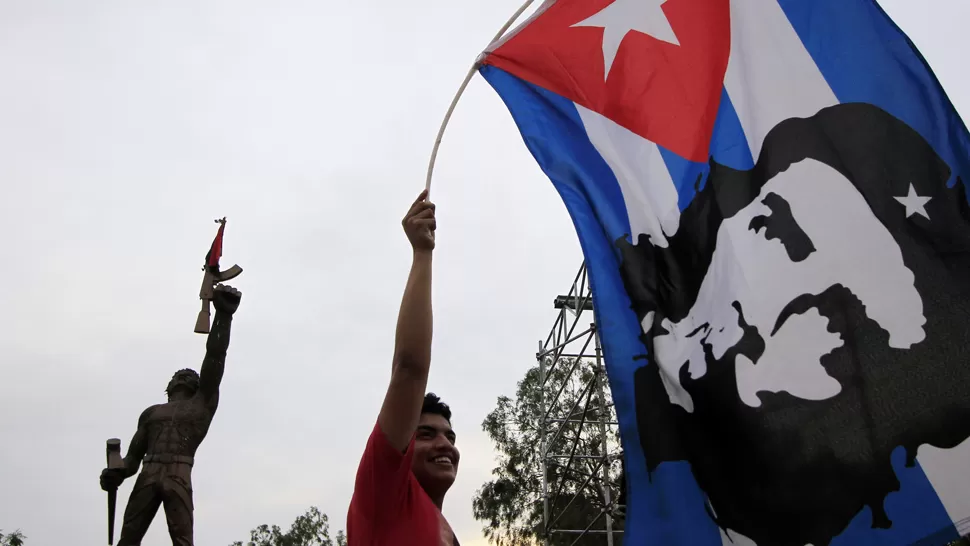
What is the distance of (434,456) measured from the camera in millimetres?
2324

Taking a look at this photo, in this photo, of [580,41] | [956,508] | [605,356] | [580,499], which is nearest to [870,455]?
[956,508]

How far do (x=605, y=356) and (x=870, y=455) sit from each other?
33.9 inches

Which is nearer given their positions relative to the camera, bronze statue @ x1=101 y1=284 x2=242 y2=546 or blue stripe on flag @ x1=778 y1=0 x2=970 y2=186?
blue stripe on flag @ x1=778 y1=0 x2=970 y2=186

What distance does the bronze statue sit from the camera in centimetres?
420

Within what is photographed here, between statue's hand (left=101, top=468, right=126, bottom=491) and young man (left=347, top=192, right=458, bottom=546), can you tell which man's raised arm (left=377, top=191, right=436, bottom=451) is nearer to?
young man (left=347, top=192, right=458, bottom=546)

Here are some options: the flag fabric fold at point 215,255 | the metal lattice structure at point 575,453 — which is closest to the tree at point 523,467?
the metal lattice structure at point 575,453

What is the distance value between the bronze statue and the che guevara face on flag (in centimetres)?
257

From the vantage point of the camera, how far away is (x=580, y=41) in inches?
137

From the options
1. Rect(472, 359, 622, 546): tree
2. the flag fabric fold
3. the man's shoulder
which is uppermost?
Rect(472, 359, 622, 546): tree

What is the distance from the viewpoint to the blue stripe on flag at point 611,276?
2.47m

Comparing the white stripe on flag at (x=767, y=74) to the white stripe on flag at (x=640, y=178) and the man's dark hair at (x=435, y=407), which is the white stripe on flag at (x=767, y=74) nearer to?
the white stripe on flag at (x=640, y=178)

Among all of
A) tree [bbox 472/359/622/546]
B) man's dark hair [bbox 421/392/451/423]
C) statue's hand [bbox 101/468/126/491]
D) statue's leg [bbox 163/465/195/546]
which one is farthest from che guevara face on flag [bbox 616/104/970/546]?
tree [bbox 472/359/622/546]

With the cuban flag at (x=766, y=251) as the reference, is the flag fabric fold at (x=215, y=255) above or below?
above

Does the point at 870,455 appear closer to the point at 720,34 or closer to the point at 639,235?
the point at 639,235
